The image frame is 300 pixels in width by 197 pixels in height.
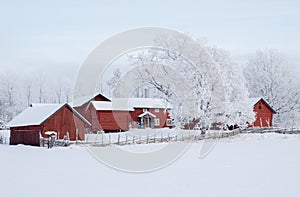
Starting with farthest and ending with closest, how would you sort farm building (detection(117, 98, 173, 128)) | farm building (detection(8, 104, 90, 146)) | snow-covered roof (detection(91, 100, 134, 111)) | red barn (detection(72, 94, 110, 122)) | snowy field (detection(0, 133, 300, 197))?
farm building (detection(117, 98, 173, 128)) < snow-covered roof (detection(91, 100, 134, 111)) < red barn (detection(72, 94, 110, 122)) < farm building (detection(8, 104, 90, 146)) < snowy field (detection(0, 133, 300, 197))

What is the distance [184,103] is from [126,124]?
15.6 m

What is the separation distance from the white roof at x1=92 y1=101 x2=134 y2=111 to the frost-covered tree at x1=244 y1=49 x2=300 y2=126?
60.2 ft

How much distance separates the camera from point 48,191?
10578 millimetres

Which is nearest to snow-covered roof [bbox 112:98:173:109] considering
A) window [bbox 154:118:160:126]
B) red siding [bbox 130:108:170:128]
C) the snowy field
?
red siding [bbox 130:108:170:128]

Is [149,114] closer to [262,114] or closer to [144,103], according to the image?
[144,103]

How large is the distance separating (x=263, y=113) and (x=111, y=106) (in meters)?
19.0

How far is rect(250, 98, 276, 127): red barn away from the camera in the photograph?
156 feet

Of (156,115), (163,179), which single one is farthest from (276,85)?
(163,179)

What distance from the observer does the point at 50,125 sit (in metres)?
32.7

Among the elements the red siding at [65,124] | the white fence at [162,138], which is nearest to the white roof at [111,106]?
the white fence at [162,138]

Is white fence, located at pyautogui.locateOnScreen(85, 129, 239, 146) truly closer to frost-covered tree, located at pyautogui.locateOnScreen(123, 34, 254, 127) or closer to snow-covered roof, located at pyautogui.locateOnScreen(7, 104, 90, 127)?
frost-covered tree, located at pyautogui.locateOnScreen(123, 34, 254, 127)

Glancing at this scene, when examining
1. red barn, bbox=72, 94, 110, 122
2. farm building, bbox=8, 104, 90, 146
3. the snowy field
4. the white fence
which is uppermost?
red barn, bbox=72, 94, 110, 122

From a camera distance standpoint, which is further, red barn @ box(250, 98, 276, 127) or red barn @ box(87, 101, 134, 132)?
red barn @ box(250, 98, 276, 127)

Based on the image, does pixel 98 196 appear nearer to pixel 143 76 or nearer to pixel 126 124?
pixel 143 76
